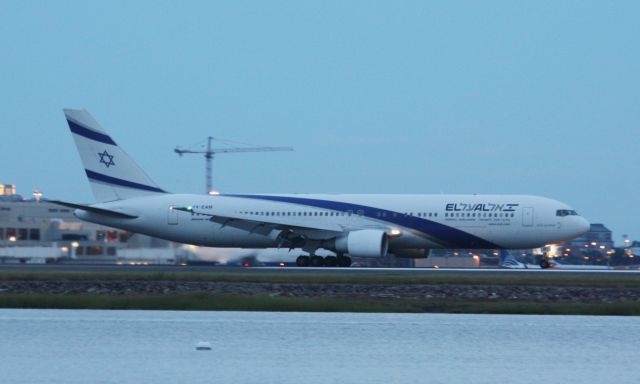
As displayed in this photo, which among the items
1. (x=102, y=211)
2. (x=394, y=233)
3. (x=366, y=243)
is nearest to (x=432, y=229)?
(x=394, y=233)

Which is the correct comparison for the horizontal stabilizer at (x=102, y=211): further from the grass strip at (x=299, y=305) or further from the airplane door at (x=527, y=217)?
the grass strip at (x=299, y=305)

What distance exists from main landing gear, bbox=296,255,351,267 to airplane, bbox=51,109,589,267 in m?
0.04

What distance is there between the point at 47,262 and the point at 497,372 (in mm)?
37180

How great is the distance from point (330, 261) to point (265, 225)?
3.36 metres

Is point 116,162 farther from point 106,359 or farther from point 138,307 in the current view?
point 106,359

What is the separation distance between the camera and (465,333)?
20734mm

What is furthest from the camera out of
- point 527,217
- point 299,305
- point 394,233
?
point 394,233

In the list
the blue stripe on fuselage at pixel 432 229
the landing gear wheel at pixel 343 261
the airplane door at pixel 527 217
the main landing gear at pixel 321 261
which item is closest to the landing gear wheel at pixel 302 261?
the main landing gear at pixel 321 261

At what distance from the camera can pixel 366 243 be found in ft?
142

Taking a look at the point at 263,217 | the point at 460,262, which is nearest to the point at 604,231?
the point at 460,262

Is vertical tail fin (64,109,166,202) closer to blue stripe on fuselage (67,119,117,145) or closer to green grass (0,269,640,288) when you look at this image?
blue stripe on fuselage (67,119,117,145)

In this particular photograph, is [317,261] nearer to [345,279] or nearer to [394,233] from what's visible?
[394,233]

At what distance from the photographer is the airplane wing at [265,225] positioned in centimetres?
4441

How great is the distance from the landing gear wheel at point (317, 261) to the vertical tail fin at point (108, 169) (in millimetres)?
8337
